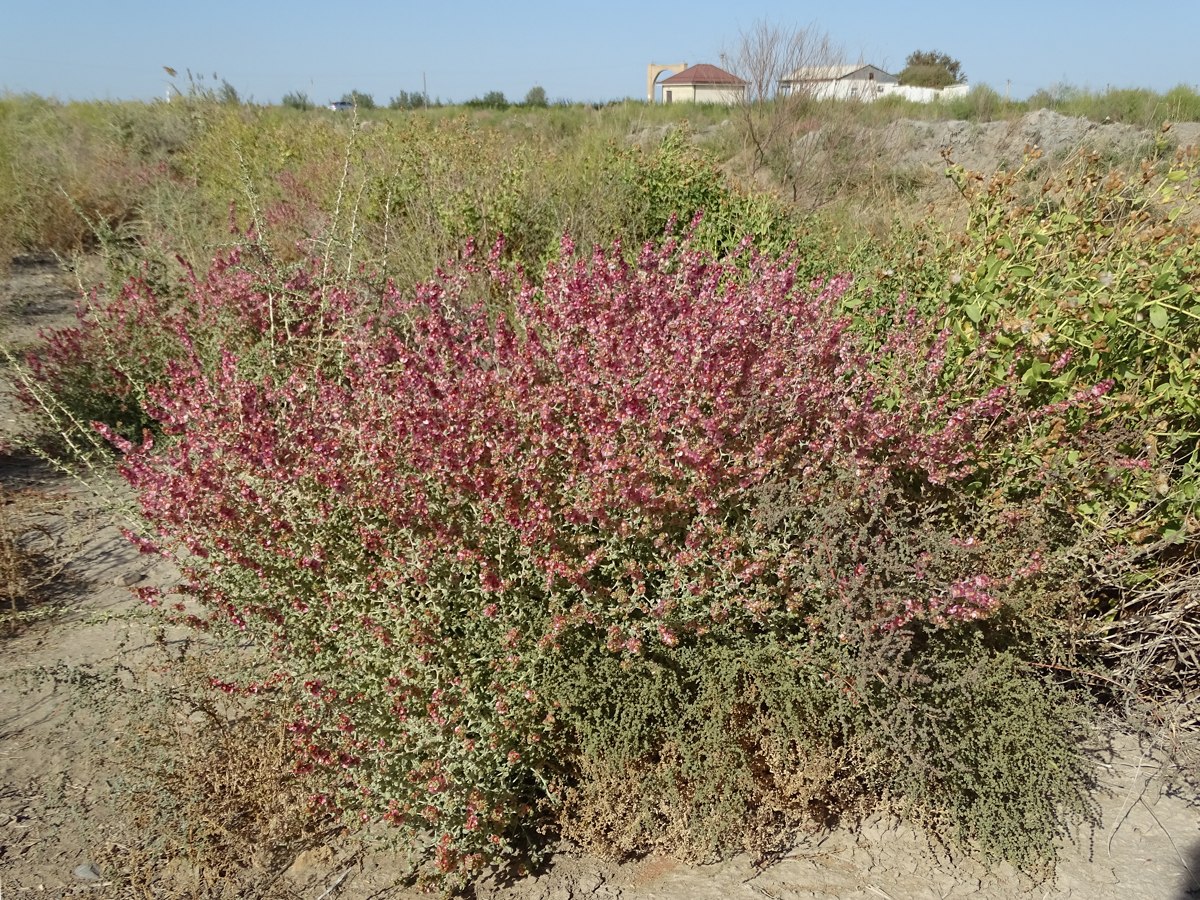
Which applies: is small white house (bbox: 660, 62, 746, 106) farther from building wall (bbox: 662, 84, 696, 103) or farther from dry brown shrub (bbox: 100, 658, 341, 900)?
dry brown shrub (bbox: 100, 658, 341, 900)

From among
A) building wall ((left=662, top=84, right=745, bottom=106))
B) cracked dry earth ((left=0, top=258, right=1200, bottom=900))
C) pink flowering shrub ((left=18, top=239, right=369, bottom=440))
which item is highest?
building wall ((left=662, top=84, right=745, bottom=106))

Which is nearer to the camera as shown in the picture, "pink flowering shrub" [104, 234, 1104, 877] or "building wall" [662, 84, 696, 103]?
"pink flowering shrub" [104, 234, 1104, 877]

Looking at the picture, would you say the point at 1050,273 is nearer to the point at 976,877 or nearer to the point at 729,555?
the point at 729,555

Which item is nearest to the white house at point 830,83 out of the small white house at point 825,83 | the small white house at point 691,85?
the small white house at point 825,83

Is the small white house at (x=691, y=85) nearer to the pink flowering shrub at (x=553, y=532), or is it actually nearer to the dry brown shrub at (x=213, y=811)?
the pink flowering shrub at (x=553, y=532)

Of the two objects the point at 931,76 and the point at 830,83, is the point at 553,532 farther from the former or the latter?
the point at 931,76

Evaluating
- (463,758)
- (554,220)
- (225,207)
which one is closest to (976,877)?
(463,758)

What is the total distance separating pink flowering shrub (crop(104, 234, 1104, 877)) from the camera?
7.42ft

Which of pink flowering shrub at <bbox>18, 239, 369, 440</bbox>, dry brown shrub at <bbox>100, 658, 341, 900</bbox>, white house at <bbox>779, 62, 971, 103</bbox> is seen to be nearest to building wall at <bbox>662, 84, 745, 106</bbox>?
white house at <bbox>779, 62, 971, 103</bbox>

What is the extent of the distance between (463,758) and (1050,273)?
255 centimetres

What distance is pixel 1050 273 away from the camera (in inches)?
119

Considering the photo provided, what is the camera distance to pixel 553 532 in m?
2.36

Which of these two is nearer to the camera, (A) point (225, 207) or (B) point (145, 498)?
(B) point (145, 498)

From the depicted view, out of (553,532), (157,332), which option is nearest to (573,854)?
(553,532)
